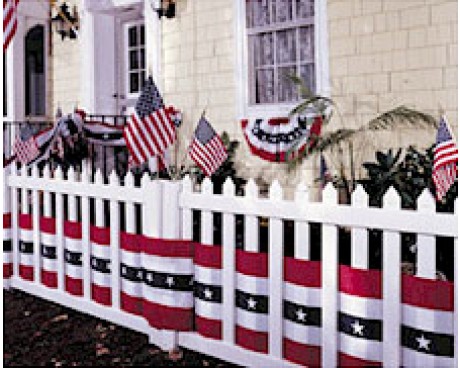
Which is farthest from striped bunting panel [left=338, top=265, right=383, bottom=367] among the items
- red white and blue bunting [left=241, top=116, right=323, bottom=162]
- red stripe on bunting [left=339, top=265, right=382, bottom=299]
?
red white and blue bunting [left=241, top=116, right=323, bottom=162]

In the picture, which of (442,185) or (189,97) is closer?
(442,185)

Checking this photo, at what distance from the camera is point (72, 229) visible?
462cm

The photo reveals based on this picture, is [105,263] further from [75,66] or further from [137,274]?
[75,66]

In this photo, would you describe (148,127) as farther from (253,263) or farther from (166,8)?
(166,8)

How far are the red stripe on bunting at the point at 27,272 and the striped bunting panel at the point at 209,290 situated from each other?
2.09m

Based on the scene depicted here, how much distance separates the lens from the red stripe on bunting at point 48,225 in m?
4.86

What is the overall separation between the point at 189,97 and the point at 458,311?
601 cm

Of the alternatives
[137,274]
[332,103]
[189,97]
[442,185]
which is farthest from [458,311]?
[189,97]

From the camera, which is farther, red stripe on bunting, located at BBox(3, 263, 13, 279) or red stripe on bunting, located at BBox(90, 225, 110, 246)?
red stripe on bunting, located at BBox(3, 263, 13, 279)

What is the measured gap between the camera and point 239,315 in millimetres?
3434

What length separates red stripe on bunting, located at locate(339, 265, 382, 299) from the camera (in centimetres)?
285

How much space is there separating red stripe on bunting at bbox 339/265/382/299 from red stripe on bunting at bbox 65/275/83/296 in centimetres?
233

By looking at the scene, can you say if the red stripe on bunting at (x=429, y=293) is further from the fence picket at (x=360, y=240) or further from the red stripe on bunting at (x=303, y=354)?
the red stripe on bunting at (x=303, y=354)

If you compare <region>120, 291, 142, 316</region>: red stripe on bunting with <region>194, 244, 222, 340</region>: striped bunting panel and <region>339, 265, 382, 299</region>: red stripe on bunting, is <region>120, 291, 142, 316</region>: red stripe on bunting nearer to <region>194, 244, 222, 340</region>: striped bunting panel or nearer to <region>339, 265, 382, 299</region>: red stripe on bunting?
<region>194, 244, 222, 340</region>: striped bunting panel
